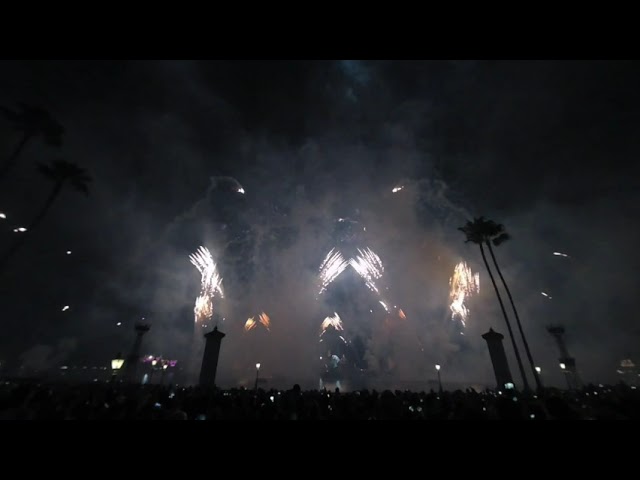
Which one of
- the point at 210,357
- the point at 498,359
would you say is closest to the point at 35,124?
the point at 210,357

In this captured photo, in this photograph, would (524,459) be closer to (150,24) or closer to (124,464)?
(124,464)

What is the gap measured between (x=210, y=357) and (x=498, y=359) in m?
25.3

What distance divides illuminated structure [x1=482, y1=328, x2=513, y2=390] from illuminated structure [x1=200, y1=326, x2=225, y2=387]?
79.2 feet

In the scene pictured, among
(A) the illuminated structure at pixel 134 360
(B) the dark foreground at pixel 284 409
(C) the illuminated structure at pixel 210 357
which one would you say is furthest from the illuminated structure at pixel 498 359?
(A) the illuminated structure at pixel 134 360

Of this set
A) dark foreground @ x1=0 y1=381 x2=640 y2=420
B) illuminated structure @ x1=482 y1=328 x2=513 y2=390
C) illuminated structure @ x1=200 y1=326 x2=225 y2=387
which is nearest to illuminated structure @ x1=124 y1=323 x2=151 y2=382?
illuminated structure @ x1=200 y1=326 x2=225 y2=387

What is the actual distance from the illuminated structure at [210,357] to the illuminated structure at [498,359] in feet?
79.2

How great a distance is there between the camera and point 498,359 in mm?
24234

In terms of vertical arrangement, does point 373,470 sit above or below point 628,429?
below

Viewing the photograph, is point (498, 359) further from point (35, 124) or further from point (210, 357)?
point (35, 124)

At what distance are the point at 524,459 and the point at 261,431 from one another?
2.18m

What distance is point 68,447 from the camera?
2.10 meters

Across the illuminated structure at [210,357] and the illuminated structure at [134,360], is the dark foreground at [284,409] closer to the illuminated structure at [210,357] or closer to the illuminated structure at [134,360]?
the illuminated structure at [210,357]

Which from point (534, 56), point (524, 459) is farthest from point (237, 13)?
point (524, 459)

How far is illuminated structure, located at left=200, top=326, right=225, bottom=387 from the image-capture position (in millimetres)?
21500
